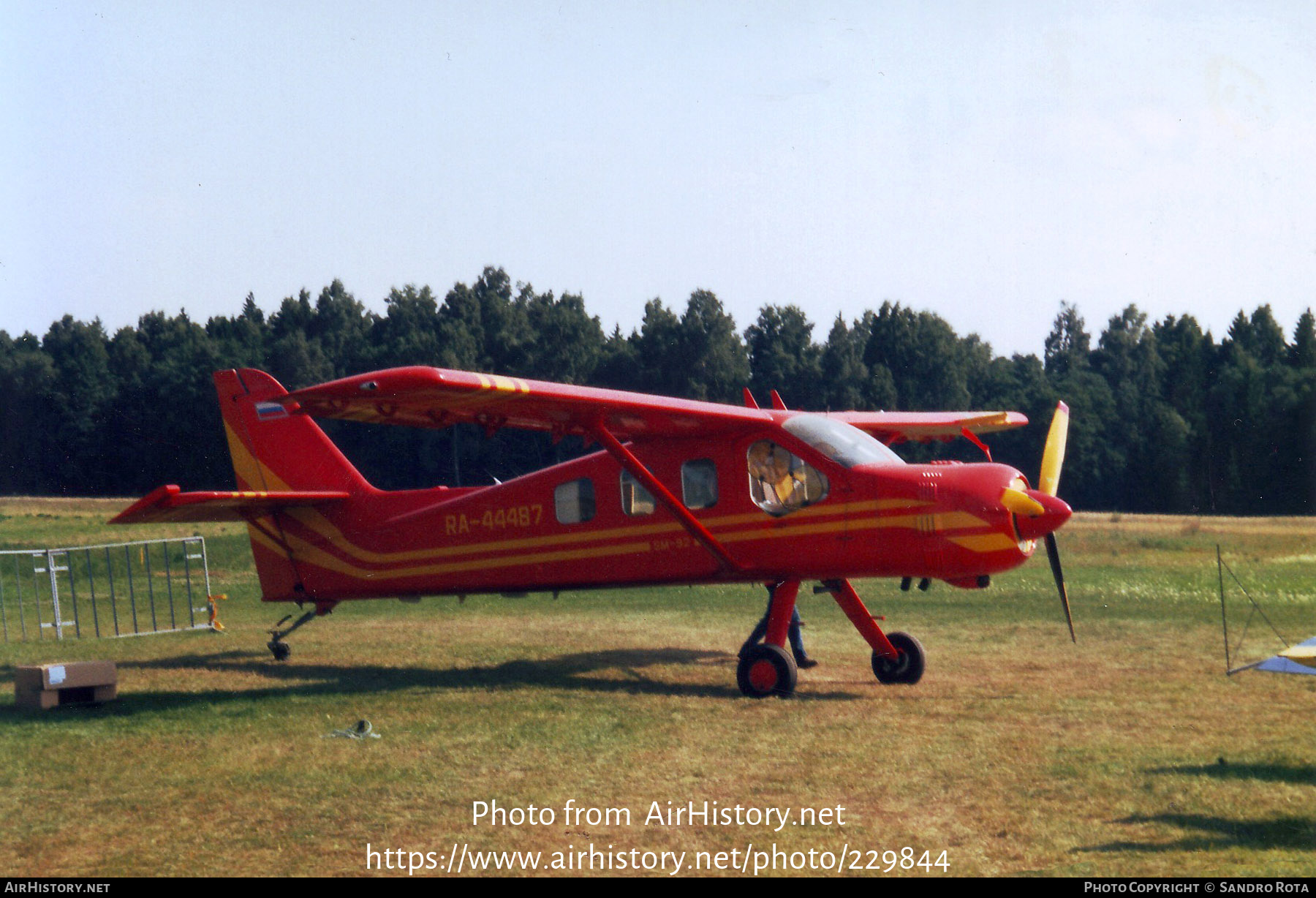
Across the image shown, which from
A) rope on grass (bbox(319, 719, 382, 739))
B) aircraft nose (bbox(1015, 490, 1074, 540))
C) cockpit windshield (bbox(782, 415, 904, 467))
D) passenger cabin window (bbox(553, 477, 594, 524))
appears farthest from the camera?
passenger cabin window (bbox(553, 477, 594, 524))

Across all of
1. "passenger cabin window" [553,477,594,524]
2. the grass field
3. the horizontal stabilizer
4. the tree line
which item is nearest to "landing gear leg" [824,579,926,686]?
the grass field

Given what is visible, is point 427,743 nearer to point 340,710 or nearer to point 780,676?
point 340,710

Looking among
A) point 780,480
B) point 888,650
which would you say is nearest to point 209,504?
point 780,480

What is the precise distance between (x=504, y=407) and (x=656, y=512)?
2247 mm

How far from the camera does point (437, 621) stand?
18578 mm

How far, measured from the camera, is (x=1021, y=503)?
1016cm

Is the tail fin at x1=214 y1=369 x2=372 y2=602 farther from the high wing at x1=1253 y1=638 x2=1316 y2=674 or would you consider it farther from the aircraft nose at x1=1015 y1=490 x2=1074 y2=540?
the high wing at x1=1253 y1=638 x2=1316 y2=674

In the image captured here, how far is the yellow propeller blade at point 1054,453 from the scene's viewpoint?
1135 cm

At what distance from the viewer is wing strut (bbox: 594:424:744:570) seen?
11391 millimetres

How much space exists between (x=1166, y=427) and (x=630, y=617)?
160ft

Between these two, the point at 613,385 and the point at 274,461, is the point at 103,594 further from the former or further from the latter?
the point at 613,385

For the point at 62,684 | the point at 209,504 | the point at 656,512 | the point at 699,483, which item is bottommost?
the point at 62,684

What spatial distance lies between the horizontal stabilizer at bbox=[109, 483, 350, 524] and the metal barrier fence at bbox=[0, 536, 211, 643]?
399cm
